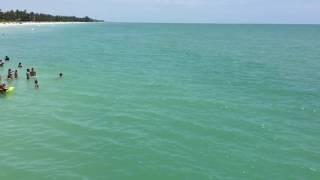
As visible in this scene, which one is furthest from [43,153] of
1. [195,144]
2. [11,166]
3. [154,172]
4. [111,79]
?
[111,79]

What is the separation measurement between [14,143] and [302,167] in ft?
52.2

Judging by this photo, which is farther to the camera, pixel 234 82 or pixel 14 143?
pixel 234 82

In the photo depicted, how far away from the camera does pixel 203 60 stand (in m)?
71.2

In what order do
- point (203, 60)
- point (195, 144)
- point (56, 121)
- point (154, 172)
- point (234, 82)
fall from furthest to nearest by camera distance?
point (203, 60) → point (234, 82) → point (56, 121) → point (195, 144) → point (154, 172)

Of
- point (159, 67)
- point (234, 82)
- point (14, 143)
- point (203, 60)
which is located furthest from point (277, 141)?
point (203, 60)

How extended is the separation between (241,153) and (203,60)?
46.5 metres

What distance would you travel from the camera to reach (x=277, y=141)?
27734 millimetres

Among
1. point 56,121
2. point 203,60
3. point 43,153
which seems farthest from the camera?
point 203,60

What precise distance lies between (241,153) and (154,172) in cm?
548

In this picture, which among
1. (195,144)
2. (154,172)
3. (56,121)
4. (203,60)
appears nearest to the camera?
(154,172)

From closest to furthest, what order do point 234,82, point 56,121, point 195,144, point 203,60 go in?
point 195,144, point 56,121, point 234,82, point 203,60

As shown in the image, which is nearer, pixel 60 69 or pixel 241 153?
pixel 241 153

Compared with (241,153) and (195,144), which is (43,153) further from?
(241,153)

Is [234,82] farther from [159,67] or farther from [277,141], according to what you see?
[277,141]
